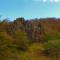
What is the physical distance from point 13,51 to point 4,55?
50.4 inches

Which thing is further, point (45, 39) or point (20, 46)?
point (45, 39)

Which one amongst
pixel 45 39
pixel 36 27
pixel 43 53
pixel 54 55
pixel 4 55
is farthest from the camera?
pixel 36 27

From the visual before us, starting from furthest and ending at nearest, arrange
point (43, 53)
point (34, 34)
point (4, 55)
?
point (34, 34), point (43, 53), point (4, 55)

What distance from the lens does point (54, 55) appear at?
52.6 feet

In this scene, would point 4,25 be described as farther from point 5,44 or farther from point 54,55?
point 54,55

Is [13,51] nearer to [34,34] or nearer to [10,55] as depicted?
[10,55]

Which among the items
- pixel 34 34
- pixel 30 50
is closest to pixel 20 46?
pixel 30 50

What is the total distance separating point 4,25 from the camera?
1648 centimetres

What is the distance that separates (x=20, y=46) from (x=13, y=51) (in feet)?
9.58

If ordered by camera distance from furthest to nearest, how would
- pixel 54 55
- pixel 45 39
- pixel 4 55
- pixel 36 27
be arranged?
pixel 36 27, pixel 45 39, pixel 54 55, pixel 4 55

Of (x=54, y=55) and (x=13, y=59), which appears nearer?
(x=13, y=59)

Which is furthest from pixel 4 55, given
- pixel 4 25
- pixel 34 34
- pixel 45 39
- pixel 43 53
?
pixel 34 34

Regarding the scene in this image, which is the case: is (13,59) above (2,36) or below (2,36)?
below

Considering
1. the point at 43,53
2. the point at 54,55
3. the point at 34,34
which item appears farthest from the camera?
the point at 34,34
